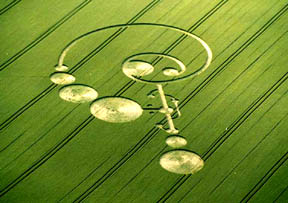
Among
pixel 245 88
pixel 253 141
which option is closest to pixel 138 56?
pixel 245 88

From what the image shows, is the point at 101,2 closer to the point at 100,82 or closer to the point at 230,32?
the point at 100,82

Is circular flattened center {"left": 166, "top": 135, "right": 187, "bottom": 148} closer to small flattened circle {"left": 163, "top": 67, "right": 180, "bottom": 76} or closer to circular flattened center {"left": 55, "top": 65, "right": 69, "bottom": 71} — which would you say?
small flattened circle {"left": 163, "top": 67, "right": 180, "bottom": 76}

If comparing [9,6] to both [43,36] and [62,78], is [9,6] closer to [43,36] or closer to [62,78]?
[43,36]

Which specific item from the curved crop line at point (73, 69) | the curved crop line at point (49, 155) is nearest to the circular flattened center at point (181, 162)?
the curved crop line at point (49, 155)

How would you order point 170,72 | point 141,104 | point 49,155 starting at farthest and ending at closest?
point 141,104
point 170,72
point 49,155

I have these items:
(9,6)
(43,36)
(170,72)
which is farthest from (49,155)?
(9,6)
